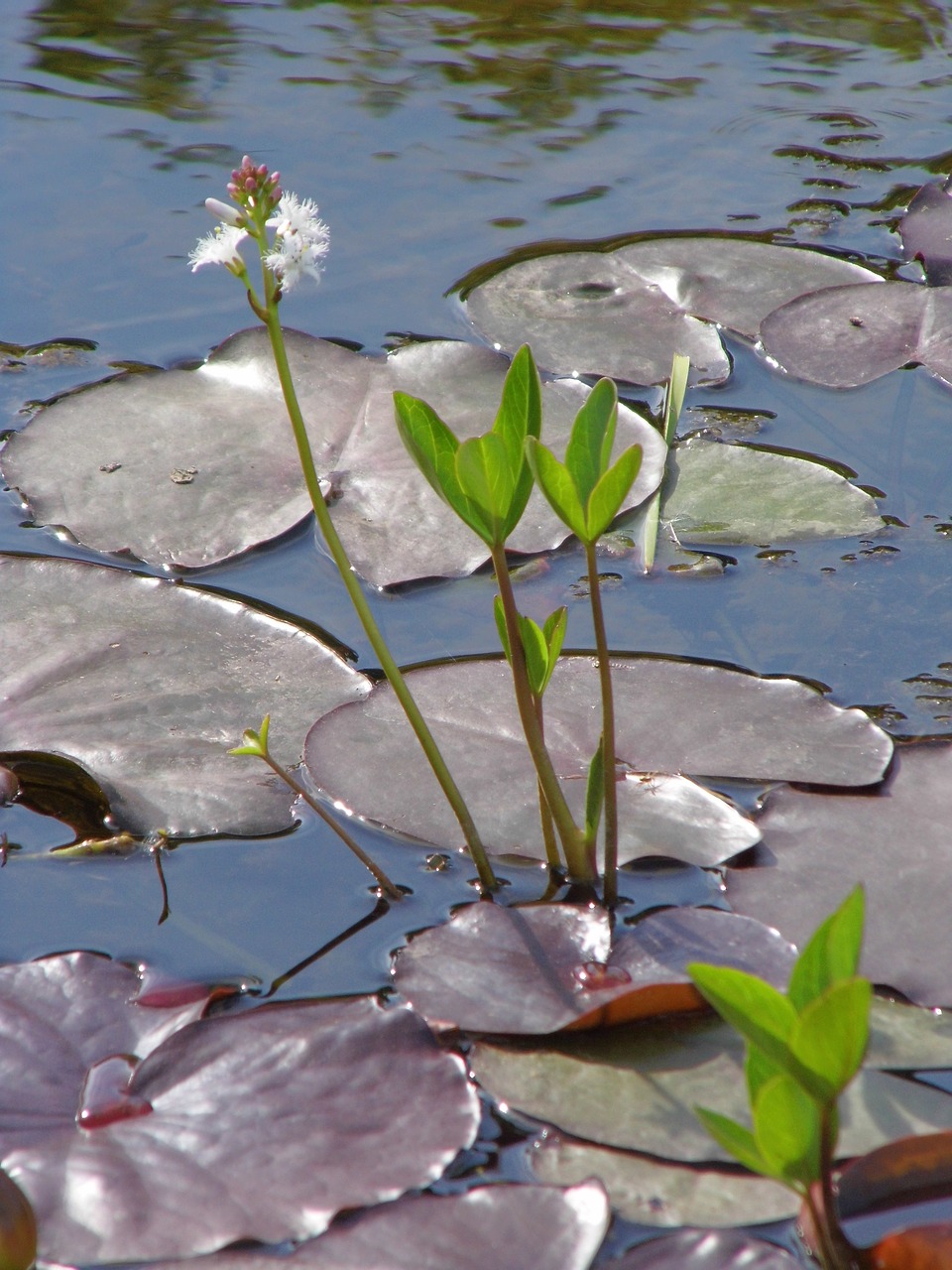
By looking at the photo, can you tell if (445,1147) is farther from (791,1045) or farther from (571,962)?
(791,1045)

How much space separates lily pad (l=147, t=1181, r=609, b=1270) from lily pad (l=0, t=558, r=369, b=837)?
0.43 metres

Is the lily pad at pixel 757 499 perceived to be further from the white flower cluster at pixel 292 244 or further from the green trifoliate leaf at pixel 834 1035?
the green trifoliate leaf at pixel 834 1035

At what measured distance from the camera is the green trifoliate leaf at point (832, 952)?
2.23 feet

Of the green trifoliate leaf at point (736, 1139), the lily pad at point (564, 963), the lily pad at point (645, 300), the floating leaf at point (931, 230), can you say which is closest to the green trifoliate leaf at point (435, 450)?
the lily pad at point (564, 963)

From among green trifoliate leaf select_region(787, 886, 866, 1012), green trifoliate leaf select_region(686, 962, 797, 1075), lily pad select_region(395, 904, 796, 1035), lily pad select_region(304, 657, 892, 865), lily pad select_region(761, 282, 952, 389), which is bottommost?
lily pad select_region(395, 904, 796, 1035)

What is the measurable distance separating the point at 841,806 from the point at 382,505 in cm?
74

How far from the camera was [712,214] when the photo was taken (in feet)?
7.42

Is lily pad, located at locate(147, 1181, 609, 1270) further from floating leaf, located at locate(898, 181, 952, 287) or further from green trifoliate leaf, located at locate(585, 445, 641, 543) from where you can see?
floating leaf, located at locate(898, 181, 952, 287)

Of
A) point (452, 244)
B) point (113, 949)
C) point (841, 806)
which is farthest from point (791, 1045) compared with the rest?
point (452, 244)

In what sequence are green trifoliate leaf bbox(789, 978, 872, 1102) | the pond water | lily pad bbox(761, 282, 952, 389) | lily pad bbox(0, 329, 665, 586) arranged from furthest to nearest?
lily pad bbox(761, 282, 952, 389)
lily pad bbox(0, 329, 665, 586)
the pond water
green trifoliate leaf bbox(789, 978, 872, 1102)

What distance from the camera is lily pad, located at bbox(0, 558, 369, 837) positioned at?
1204mm

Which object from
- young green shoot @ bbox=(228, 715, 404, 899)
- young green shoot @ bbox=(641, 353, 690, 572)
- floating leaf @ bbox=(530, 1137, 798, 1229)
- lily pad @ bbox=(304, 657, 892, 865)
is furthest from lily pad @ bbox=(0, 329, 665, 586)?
floating leaf @ bbox=(530, 1137, 798, 1229)

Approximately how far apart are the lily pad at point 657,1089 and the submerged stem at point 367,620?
0.18 meters

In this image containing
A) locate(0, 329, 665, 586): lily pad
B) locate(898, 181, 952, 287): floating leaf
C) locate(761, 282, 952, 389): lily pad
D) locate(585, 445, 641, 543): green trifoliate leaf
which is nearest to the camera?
locate(585, 445, 641, 543): green trifoliate leaf
